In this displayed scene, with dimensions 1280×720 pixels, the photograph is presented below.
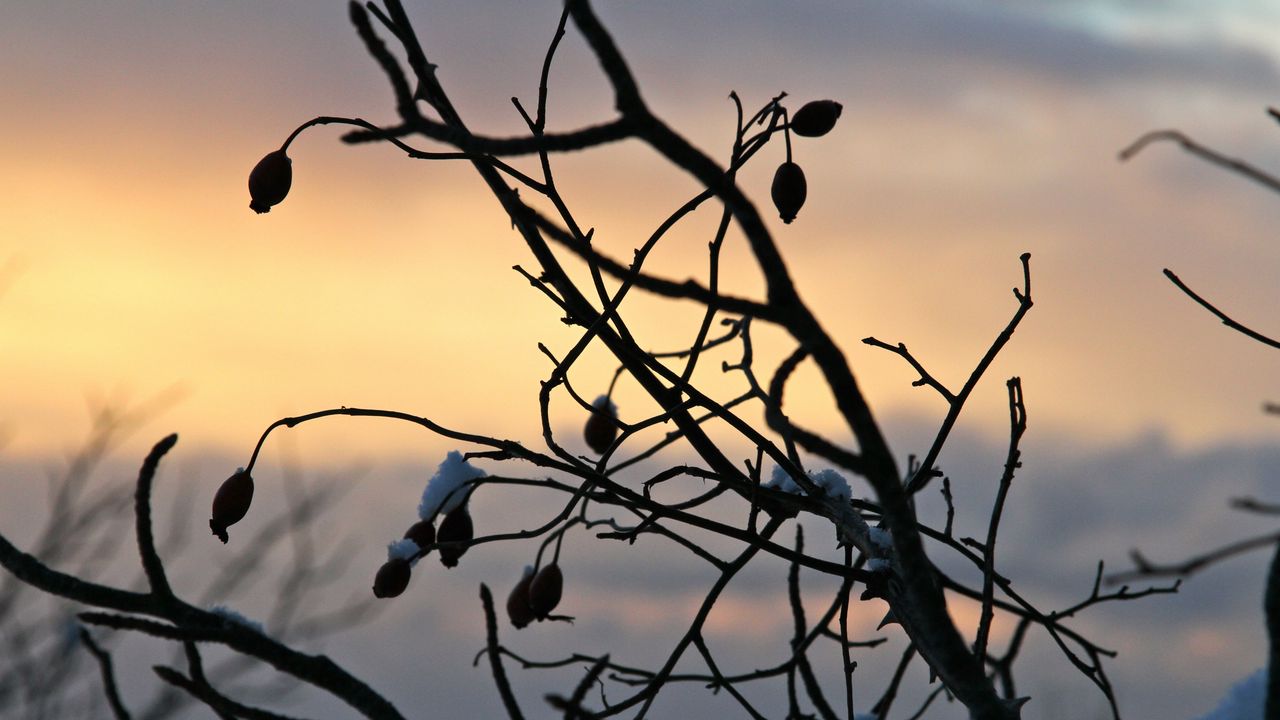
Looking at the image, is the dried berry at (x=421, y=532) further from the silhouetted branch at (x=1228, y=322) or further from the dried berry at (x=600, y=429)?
the silhouetted branch at (x=1228, y=322)

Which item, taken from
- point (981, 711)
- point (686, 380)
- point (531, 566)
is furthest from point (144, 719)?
point (981, 711)

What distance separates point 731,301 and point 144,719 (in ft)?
29.0

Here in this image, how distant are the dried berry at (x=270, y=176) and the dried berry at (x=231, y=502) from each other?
51 cm

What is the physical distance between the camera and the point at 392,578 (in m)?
2.07

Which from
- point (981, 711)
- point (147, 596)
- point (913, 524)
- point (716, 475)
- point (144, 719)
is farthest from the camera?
point (144, 719)

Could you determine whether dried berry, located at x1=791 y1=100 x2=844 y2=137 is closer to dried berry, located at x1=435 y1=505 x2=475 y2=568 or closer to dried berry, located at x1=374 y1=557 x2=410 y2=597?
dried berry, located at x1=435 y1=505 x2=475 y2=568

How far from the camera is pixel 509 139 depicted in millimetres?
896

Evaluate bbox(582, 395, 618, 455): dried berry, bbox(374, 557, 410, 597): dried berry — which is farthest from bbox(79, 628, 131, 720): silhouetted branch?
bbox(582, 395, 618, 455): dried berry

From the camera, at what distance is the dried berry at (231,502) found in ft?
7.18

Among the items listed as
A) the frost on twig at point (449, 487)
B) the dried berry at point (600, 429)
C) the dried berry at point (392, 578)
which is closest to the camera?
the dried berry at point (392, 578)

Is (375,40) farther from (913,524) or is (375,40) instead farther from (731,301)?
(913,524)

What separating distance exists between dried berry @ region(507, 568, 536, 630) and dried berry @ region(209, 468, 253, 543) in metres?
0.52

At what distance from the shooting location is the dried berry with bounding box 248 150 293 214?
7.14 feet

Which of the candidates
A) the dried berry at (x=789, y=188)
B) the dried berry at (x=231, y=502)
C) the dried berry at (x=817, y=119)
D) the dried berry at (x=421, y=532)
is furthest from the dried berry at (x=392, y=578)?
the dried berry at (x=817, y=119)
